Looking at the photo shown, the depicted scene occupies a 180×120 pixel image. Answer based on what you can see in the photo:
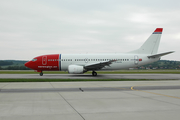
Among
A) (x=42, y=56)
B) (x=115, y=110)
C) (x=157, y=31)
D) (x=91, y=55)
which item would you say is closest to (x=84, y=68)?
(x=91, y=55)

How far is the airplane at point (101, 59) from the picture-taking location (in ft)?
105

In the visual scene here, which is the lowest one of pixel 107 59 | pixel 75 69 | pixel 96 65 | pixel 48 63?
pixel 75 69

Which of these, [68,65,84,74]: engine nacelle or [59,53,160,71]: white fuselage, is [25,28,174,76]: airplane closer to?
[59,53,160,71]: white fuselage

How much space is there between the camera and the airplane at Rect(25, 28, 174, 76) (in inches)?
1259

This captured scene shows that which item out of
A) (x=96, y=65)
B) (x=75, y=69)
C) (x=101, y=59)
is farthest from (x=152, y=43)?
(x=75, y=69)

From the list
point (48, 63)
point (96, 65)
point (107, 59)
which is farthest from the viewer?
point (107, 59)

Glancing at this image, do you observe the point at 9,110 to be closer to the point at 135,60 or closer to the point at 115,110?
the point at 115,110

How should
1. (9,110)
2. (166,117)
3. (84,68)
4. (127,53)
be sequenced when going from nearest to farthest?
(166,117) < (9,110) < (84,68) < (127,53)

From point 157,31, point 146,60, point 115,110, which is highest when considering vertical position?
point 157,31

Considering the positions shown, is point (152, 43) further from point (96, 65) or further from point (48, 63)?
point (48, 63)

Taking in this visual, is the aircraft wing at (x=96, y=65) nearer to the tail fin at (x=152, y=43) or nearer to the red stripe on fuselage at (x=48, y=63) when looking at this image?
the red stripe on fuselage at (x=48, y=63)

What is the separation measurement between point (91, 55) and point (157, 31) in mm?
11988

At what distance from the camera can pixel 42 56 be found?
107 ft

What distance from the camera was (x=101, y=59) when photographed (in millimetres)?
32562
